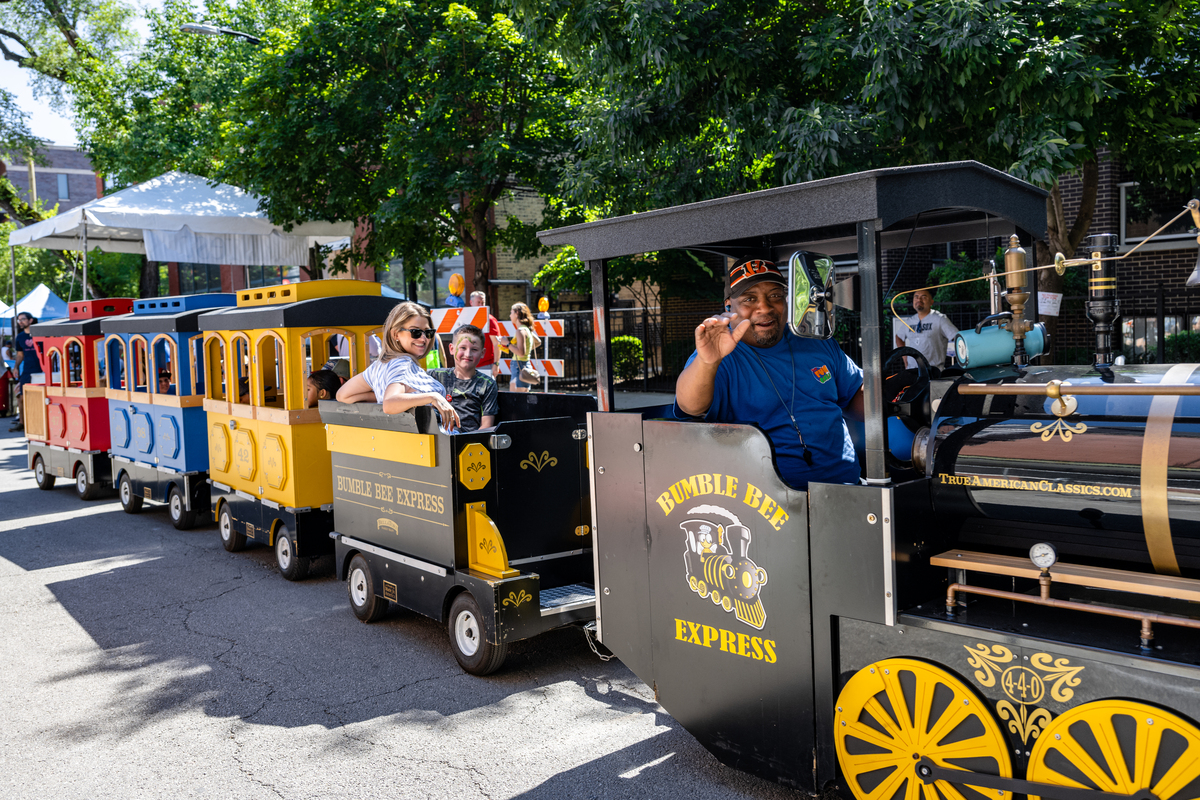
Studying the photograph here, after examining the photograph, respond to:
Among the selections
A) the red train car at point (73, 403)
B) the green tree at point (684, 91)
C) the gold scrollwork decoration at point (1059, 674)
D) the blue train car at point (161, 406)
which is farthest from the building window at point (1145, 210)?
the red train car at point (73, 403)

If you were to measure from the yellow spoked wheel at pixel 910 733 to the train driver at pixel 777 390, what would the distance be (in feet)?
2.71

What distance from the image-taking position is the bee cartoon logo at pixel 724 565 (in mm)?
3369

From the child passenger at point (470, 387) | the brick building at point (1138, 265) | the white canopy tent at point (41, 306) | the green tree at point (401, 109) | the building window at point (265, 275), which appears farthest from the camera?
the building window at point (265, 275)

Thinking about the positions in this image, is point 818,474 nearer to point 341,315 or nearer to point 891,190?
point 891,190

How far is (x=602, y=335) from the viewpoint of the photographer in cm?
404

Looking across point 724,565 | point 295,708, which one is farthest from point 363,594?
point 724,565

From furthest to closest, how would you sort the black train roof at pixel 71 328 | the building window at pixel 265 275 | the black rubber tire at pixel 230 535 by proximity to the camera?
the building window at pixel 265 275, the black train roof at pixel 71 328, the black rubber tire at pixel 230 535

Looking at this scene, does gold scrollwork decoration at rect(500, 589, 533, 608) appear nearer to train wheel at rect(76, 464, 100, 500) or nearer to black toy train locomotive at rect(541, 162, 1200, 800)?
black toy train locomotive at rect(541, 162, 1200, 800)

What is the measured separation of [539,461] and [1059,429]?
308 centimetres

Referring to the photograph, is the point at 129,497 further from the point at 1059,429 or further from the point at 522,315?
the point at 1059,429

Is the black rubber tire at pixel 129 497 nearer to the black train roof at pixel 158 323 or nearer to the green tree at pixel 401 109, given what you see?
the black train roof at pixel 158 323

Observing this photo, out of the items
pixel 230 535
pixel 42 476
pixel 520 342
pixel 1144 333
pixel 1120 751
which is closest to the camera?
pixel 1120 751

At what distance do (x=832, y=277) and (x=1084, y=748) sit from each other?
165 centimetres

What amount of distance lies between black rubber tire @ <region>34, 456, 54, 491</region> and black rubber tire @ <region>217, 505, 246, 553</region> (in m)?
5.42
